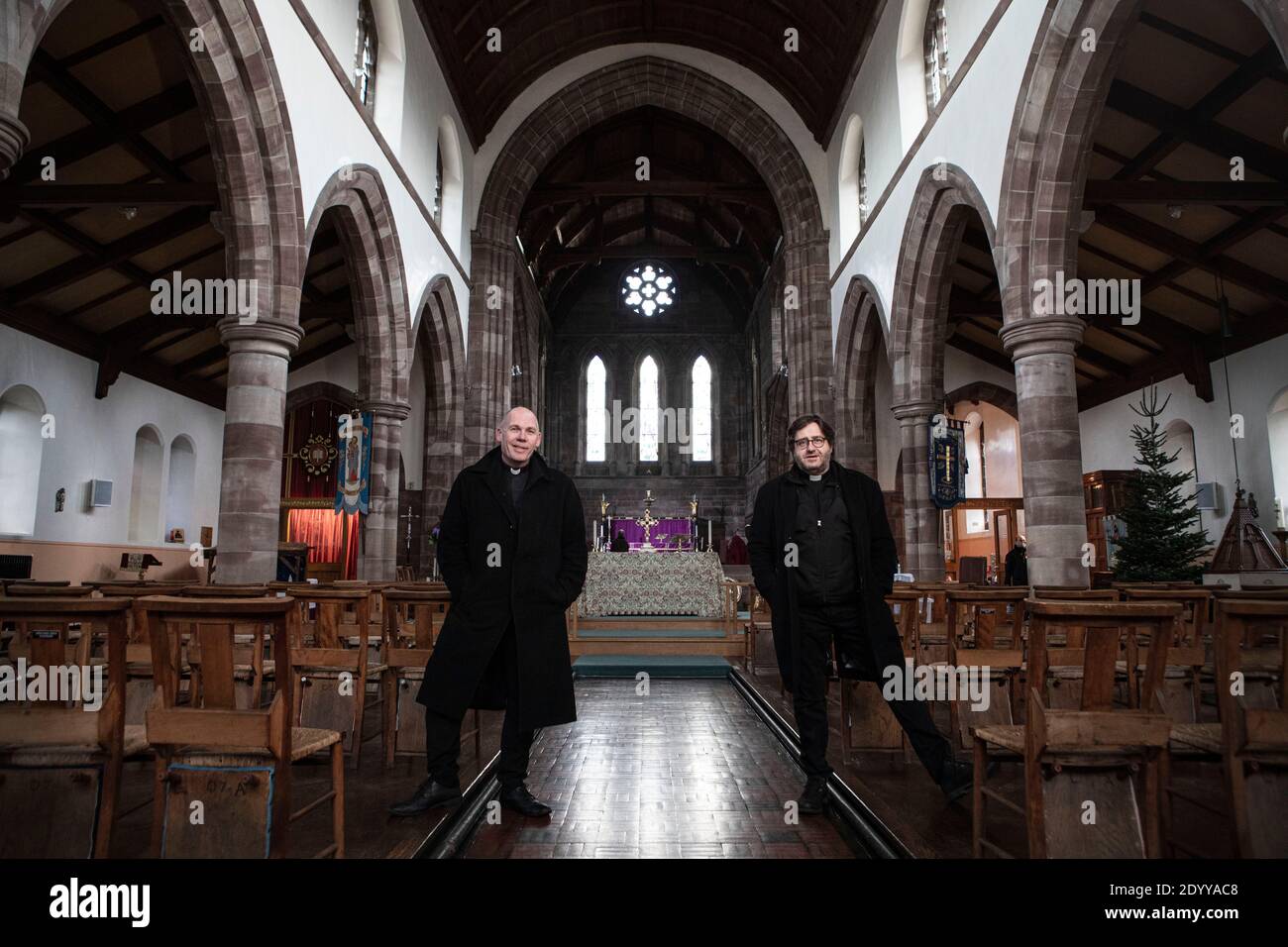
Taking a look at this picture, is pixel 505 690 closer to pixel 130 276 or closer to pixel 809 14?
pixel 130 276

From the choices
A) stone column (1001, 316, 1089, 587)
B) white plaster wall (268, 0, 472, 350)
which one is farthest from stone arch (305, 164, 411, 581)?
stone column (1001, 316, 1089, 587)

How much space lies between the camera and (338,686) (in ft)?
12.6

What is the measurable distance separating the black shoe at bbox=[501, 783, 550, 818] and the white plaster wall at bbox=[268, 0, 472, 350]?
20.1ft

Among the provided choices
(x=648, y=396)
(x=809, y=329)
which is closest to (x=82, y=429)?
(x=809, y=329)

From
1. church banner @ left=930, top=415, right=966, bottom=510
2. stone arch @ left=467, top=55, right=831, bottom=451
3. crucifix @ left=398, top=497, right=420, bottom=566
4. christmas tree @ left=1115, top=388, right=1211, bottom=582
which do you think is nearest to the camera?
christmas tree @ left=1115, top=388, right=1211, bottom=582

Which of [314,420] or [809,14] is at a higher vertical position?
[809,14]

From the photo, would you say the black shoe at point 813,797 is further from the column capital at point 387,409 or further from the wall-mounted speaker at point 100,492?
the wall-mounted speaker at point 100,492

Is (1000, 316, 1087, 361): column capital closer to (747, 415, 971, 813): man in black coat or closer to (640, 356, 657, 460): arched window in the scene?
(747, 415, 971, 813): man in black coat

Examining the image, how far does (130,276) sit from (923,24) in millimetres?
11203

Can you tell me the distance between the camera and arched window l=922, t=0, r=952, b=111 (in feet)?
29.8

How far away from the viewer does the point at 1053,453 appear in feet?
20.7

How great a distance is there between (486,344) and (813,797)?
11.5 m

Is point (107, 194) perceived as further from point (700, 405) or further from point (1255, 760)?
point (700, 405)
